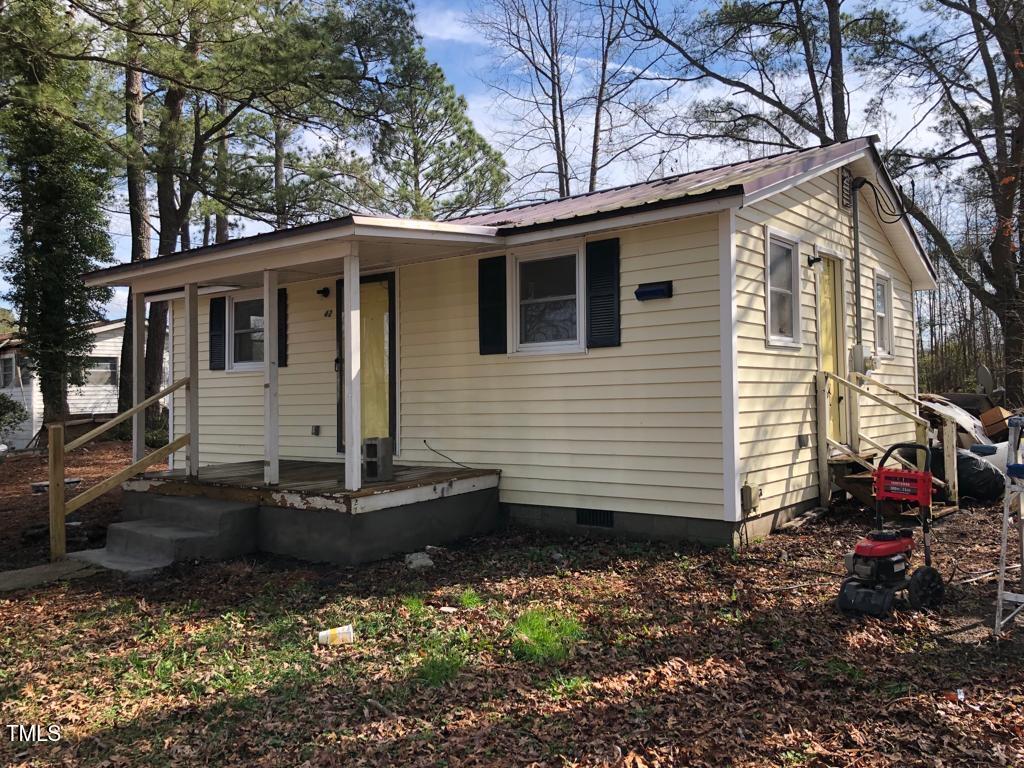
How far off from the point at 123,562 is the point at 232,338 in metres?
4.30

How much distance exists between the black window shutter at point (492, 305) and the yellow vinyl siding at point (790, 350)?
2298mm

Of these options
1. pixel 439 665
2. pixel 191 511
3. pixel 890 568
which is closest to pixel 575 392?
pixel 890 568

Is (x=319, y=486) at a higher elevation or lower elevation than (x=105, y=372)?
lower

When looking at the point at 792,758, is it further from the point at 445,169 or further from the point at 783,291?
the point at 445,169

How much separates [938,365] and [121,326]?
25556mm

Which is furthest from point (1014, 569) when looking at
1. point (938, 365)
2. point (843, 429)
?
point (938, 365)

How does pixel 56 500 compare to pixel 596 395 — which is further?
pixel 596 395

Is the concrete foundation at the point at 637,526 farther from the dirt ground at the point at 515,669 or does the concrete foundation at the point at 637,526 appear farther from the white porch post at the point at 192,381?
the white porch post at the point at 192,381

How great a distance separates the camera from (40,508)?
358 inches

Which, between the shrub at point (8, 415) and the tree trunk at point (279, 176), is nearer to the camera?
the tree trunk at point (279, 176)

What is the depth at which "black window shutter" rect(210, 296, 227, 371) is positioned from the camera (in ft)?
32.7

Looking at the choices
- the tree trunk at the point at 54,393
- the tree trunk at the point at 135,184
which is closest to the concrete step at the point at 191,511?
the tree trunk at the point at 135,184

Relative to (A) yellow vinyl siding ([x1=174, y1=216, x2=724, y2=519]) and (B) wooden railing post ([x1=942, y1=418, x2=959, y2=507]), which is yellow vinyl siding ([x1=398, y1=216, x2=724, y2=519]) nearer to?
(A) yellow vinyl siding ([x1=174, y1=216, x2=724, y2=519])

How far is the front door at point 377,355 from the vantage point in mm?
8328
